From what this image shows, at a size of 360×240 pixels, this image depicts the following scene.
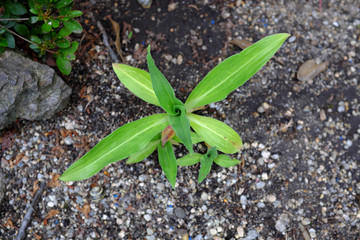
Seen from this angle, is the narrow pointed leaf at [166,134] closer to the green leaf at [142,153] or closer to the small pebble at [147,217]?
the green leaf at [142,153]

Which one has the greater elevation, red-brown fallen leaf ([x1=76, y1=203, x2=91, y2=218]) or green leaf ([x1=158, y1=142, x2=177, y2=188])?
green leaf ([x1=158, y1=142, x2=177, y2=188])

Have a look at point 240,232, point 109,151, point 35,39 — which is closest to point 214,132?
point 109,151

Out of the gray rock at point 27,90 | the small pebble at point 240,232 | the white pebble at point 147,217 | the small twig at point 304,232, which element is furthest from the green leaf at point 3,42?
the small twig at point 304,232

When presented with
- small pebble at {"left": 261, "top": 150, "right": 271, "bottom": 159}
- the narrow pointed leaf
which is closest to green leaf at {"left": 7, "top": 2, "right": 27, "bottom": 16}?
the narrow pointed leaf

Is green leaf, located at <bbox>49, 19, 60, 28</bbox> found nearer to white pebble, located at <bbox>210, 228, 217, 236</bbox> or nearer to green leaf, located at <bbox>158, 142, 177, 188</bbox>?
green leaf, located at <bbox>158, 142, 177, 188</bbox>

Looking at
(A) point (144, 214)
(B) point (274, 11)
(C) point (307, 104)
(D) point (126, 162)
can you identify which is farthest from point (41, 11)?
(C) point (307, 104)

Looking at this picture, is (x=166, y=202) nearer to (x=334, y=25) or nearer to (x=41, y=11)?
(x=41, y=11)
